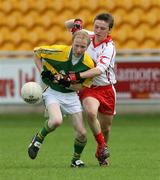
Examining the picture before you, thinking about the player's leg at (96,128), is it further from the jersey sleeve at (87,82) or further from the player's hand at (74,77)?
the player's hand at (74,77)

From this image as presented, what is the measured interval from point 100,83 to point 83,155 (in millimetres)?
1612

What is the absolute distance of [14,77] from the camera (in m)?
21.5

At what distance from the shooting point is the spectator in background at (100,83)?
11.2 metres

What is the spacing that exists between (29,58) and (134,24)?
3.23 m

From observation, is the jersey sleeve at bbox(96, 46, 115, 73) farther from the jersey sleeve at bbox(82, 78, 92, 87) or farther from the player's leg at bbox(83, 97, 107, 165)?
the player's leg at bbox(83, 97, 107, 165)

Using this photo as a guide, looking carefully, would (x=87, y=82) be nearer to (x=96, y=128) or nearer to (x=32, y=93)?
(x=96, y=128)

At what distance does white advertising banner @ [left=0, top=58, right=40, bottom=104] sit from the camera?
2139 centimetres

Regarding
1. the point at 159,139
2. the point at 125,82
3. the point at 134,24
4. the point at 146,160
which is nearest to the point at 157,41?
the point at 134,24

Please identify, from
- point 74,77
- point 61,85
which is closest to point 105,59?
point 74,77

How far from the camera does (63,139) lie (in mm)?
16141

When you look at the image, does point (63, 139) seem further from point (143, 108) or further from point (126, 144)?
point (143, 108)

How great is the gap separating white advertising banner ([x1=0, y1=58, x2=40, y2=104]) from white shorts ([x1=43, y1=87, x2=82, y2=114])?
34.1 feet

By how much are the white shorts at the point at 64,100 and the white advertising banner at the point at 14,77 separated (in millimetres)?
10408

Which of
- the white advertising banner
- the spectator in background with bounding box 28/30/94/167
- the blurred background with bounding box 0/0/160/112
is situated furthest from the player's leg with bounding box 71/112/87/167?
the blurred background with bounding box 0/0/160/112
